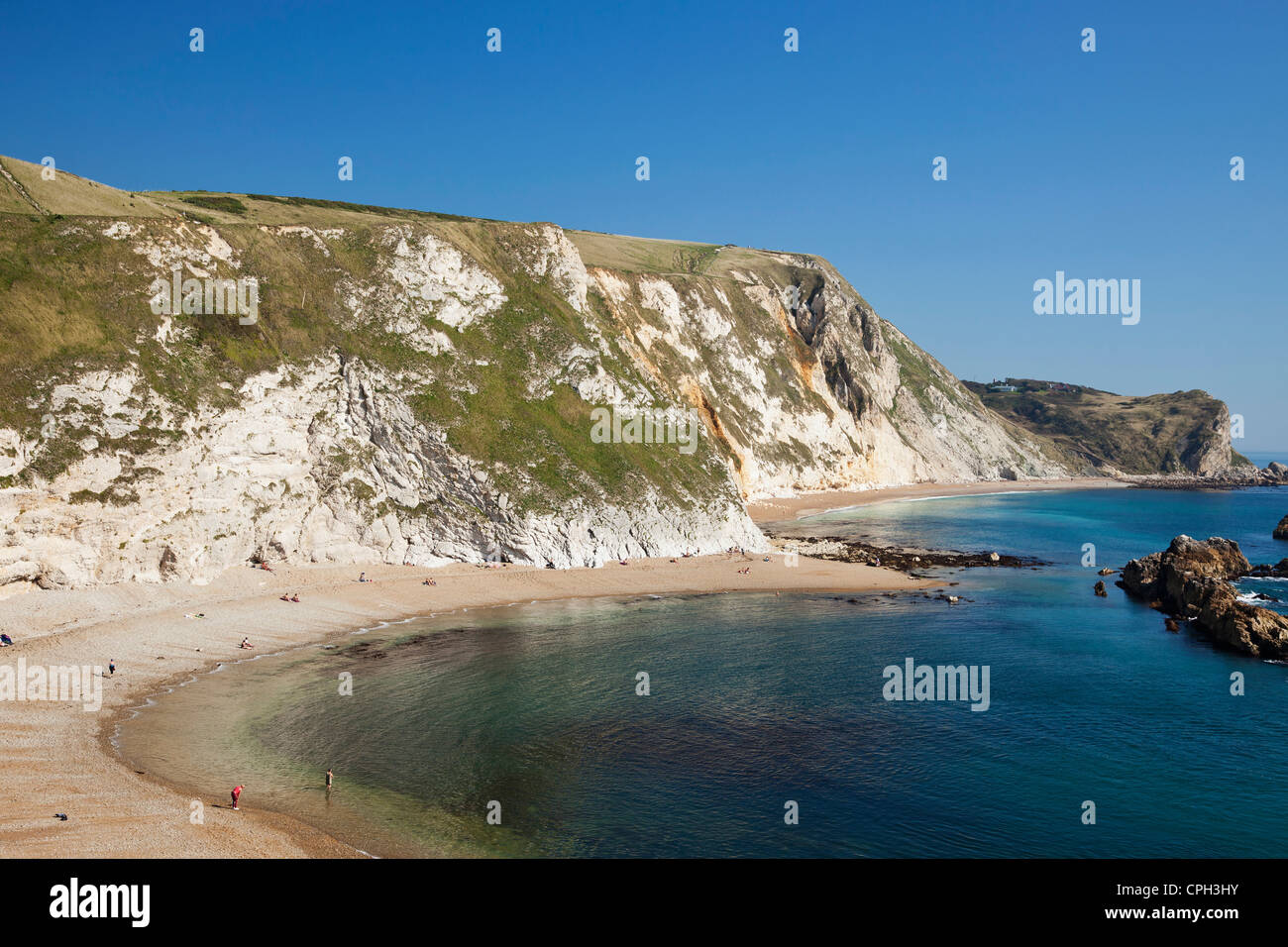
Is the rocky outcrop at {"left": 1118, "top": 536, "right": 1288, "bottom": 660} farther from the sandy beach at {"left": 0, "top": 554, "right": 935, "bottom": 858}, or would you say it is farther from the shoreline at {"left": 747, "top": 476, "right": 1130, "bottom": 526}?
the shoreline at {"left": 747, "top": 476, "right": 1130, "bottom": 526}

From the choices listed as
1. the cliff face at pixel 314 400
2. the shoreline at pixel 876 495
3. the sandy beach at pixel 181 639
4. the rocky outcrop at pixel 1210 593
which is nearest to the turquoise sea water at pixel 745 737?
the sandy beach at pixel 181 639

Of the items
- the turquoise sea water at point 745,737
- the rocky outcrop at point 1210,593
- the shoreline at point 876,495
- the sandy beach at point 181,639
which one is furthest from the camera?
the shoreline at point 876,495

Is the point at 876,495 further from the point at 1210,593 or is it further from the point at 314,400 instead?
the point at 314,400

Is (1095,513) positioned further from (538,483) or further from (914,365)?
(538,483)

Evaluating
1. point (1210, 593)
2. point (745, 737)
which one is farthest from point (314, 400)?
point (1210, 593)

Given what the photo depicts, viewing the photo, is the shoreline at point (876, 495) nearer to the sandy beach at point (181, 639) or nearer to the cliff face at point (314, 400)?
the cliff face at point (314, 400)
